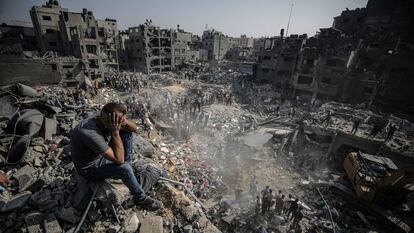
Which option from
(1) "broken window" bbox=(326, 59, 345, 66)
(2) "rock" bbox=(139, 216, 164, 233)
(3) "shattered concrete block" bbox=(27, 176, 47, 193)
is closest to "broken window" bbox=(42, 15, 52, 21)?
(3) "shattered concrete block" bbox=(27, 176, 47, 193)

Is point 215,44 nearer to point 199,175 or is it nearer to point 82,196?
point 199,175

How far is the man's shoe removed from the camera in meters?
3.77

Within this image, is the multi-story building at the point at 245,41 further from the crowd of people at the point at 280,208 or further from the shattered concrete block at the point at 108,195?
the shattered concrete block at the point at 108,195

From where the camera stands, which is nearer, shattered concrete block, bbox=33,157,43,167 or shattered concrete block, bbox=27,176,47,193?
shattered concrete block, bbox=27,176,47,193

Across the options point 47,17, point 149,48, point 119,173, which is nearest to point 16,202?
point 119,173

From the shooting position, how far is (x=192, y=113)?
59.9 ft

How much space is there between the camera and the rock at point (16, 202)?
3447 mm

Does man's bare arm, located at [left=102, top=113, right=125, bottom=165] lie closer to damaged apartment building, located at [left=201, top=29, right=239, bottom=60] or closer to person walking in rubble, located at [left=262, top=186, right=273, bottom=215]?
person walking in rubble, located at [left=262, top=186, right=273, bottom=215]

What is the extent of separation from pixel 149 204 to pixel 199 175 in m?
5.17

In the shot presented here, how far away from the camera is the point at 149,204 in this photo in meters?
3.84

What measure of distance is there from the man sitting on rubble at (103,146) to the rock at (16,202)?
1413 mm

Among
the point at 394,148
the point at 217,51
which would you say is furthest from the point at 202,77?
the point at 394,148

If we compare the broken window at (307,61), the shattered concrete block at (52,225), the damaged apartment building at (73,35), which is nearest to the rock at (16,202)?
the shattered concrete block at (52,225)

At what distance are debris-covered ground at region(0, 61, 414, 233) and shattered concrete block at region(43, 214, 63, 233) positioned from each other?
15mm
